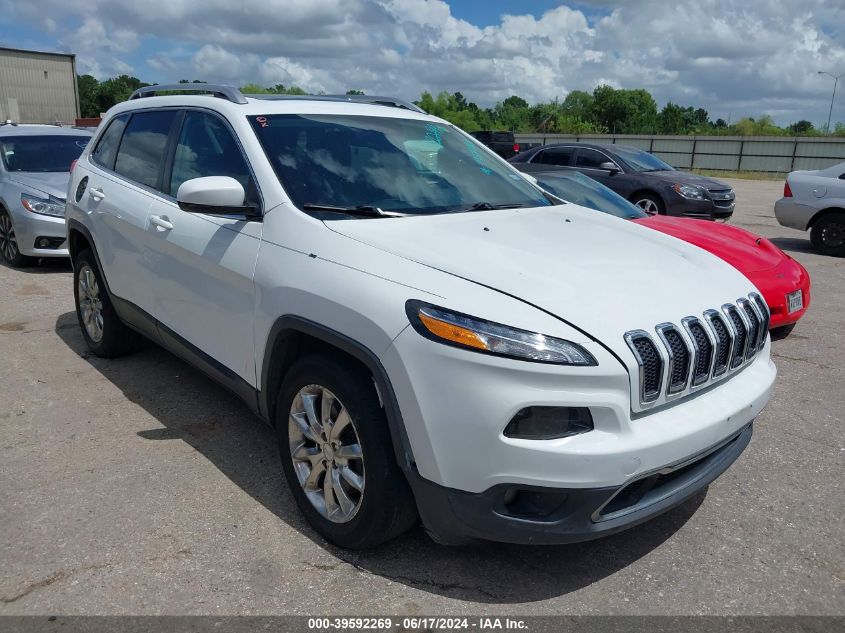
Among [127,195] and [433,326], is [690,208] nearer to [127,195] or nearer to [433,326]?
[127,195]

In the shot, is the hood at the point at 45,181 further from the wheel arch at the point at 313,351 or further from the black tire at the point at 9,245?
the wheel arch at the point at 313,351

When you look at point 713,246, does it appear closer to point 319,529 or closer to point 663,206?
point 319,529

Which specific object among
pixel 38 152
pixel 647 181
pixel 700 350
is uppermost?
pixel 38 152

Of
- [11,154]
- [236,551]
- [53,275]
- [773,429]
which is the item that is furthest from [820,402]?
[11,154]

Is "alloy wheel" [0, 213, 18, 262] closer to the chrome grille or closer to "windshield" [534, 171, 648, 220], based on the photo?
"windshield" [534, 171, 648, 220]

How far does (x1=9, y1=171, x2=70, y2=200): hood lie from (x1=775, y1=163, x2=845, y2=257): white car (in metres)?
9.85

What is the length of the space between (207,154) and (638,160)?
10814 millimetres

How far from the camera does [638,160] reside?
43.4ft

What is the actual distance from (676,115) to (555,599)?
90807 mm

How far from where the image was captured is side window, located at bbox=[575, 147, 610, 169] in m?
13.3

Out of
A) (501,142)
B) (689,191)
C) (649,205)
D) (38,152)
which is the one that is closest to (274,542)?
(38,152)

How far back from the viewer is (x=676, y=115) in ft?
280

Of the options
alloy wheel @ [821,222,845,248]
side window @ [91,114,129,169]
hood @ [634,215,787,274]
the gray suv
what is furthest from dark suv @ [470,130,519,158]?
side window @ [91,114,129,169]

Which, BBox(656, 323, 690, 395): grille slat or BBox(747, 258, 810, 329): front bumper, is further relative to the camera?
BBox(747, 258, 810, 329): front bumper
